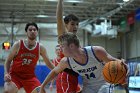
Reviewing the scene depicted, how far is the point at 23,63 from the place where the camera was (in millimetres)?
5430

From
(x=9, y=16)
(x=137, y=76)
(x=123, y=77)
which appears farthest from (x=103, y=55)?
(x=9, y=16)

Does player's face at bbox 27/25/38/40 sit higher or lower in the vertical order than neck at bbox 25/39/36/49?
higher

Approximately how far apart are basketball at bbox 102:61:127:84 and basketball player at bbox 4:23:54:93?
2.10 m

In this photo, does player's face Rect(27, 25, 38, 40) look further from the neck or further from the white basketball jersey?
the white basketball jersey

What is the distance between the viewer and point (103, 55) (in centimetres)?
349

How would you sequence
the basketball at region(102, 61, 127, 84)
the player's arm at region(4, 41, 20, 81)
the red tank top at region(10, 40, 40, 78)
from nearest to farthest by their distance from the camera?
the basketball at region(102, 61, 127, 84), the player's arm at region(4, 41, 20, 81), the red tank top at region(10, 40, 40, 78)

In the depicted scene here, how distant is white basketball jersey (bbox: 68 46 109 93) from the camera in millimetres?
3598

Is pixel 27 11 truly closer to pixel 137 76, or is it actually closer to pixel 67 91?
pixel 137 76

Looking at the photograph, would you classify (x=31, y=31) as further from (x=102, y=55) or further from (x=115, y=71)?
(x=115, y=71)

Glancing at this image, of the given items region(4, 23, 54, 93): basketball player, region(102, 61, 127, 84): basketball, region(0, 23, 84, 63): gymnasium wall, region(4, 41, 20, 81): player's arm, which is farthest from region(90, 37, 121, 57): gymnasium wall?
region(102, 61, 127, 84): basketball

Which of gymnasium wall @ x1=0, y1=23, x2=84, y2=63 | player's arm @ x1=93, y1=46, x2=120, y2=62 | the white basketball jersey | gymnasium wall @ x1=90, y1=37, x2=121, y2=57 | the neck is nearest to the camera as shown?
player's arm @ x1=93, y1=46, x2=120, y2=62

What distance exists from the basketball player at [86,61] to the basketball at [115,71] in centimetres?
18

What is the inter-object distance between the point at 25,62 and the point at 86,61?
2.10 metres

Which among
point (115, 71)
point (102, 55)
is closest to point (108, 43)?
A: point (102, 55)
